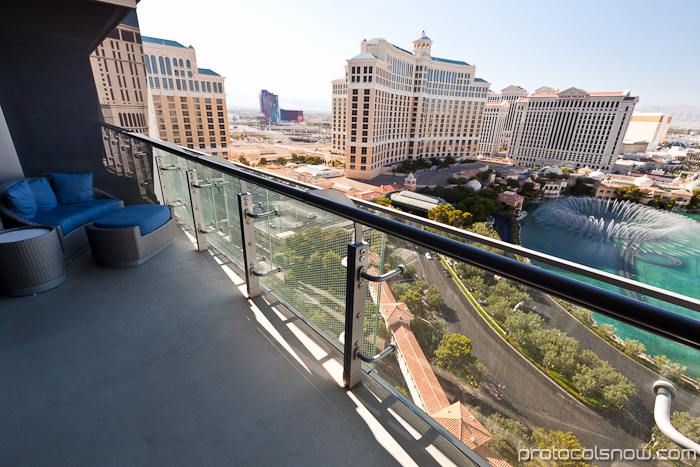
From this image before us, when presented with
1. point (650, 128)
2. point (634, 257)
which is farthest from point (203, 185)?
point (650, 128)

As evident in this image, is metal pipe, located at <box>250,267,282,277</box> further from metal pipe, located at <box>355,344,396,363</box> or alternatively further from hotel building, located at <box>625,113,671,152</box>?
hotel building, located at <box>625,113,671,152</box>

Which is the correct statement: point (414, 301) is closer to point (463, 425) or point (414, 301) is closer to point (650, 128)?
point (463, 425)

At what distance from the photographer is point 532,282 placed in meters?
0.69

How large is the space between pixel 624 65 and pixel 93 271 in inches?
6075

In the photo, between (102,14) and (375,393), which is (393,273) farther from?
(102,14)

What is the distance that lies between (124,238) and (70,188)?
1.81 metres

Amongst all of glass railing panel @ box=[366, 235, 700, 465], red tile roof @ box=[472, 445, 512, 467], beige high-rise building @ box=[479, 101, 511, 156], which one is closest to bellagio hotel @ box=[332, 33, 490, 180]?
beige high-rise building @ box=[479, 101, 511, 156]

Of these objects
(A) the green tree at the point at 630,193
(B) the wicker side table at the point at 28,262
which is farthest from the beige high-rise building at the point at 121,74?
(A) the green tree at the point at 630,193

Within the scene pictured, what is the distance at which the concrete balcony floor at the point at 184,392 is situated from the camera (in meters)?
1.21

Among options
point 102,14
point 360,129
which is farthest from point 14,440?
point 360,129

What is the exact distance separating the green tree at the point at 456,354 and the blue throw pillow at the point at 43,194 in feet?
14.3

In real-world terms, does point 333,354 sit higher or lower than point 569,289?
lower

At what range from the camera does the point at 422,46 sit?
173 ft

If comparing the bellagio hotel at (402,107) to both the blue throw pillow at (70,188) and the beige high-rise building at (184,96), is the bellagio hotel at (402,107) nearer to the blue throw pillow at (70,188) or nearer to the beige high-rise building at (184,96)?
the beige high-rise building at (184,96)
